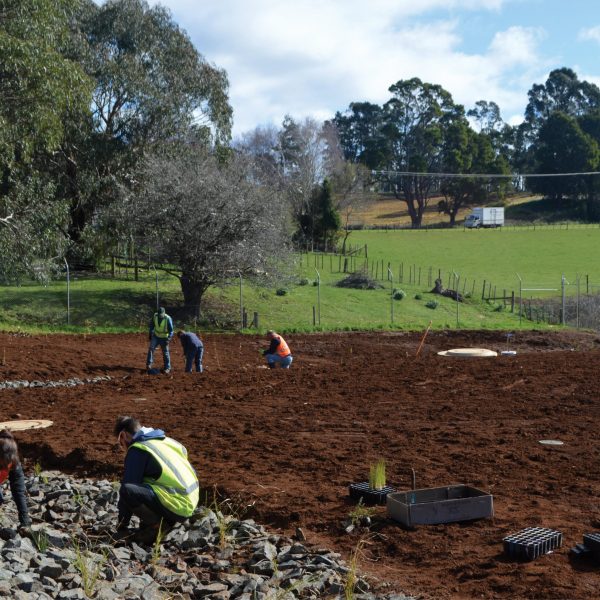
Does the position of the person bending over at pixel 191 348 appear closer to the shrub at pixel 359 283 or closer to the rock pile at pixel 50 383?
the rock pile at pixel 50 383

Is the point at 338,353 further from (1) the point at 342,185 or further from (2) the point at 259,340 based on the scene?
(1) the point at 342,185

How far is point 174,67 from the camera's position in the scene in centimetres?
4175

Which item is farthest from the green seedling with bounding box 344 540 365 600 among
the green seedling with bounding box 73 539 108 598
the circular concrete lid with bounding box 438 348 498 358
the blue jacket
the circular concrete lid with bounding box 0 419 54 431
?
the circular concrete lid with bounding box 438 348 498 358

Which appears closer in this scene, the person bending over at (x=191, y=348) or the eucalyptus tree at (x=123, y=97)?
the person bending over at (x=191, y=348)

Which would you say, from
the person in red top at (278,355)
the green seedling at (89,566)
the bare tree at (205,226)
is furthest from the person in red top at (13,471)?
the bare tree at (205,226)

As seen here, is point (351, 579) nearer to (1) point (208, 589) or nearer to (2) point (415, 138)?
(1) point (208, 589)

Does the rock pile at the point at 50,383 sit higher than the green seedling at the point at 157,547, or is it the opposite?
the green seedling at the point at 157,547

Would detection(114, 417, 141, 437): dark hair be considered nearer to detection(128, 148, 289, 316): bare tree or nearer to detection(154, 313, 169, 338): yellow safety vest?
detection(154, 313, 169, 338): yellow safety vest

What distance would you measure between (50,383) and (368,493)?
11.6 metres

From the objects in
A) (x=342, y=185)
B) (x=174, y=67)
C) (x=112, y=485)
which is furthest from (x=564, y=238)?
(x=112, y=485)

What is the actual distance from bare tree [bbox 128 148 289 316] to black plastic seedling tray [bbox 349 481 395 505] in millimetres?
23612

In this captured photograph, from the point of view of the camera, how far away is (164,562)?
26.3 feet

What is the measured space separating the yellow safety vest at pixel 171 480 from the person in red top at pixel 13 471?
125cm

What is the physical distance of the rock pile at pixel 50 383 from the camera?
61.0 feet
